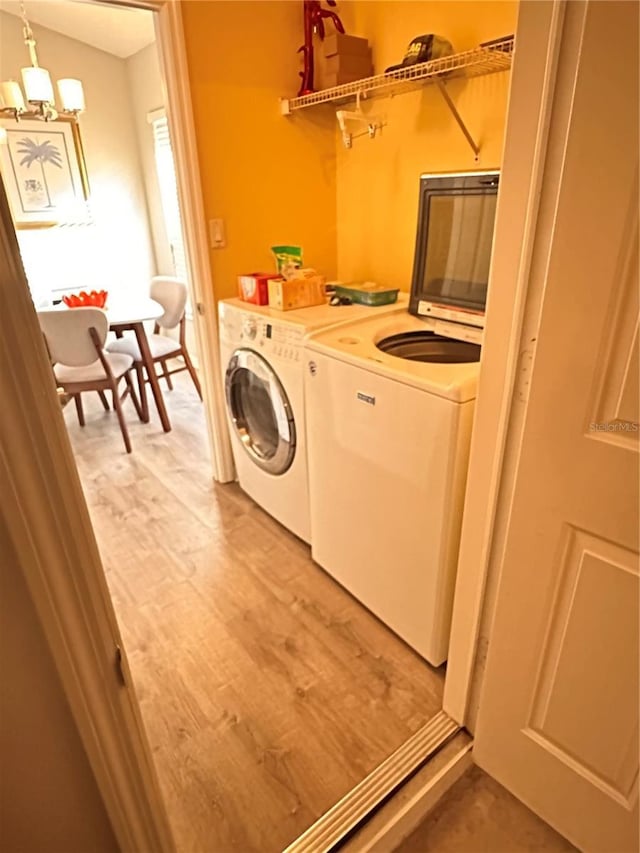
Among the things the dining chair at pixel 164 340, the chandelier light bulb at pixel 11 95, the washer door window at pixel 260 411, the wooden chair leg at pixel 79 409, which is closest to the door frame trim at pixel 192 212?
the washer door window at pixel 260 411

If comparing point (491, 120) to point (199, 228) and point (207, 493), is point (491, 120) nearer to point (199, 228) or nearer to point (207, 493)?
point (199, 228)

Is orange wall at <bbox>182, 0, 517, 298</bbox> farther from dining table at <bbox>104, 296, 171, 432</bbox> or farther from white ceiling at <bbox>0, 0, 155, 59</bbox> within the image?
white ceiling at <bbox>0, 0, 155, 59</bbox>

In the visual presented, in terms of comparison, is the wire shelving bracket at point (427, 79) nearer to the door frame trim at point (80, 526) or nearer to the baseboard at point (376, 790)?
the door frame trim at point (80, 526)

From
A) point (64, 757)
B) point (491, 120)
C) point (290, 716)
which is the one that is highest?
point (491, 120)

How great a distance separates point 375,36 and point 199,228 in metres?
1.04

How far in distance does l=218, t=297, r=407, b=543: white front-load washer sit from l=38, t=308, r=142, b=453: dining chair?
2.94 ft

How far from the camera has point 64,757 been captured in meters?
0.65

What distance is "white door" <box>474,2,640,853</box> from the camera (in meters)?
0.74

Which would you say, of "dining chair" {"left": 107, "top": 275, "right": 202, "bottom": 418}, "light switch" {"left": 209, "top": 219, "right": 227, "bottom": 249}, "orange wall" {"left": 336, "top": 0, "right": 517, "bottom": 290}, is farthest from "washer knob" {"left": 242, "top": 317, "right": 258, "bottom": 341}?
"dining chair" {"left": 107, "top": 275, "right": 202, "bottom": 418}

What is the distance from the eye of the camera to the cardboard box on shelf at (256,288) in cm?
207

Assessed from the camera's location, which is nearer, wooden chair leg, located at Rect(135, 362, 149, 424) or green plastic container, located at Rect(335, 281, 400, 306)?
green plastic container, located at Rect(335, 281, 400, 306)

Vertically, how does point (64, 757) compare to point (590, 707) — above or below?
above

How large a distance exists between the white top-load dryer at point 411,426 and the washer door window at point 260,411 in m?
0.18

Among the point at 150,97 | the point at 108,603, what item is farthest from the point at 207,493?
the point at 150,97
